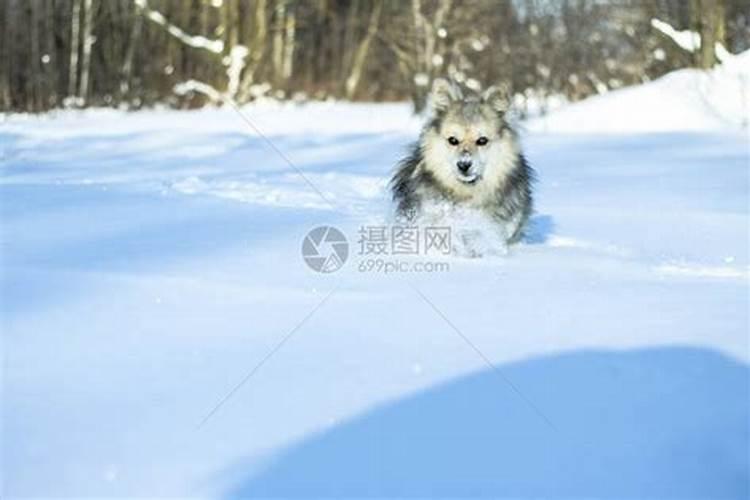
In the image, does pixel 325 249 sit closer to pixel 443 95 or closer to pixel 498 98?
pixel 443 95

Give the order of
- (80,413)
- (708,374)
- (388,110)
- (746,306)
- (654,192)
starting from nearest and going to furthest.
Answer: (80,413) → (708,374) → (746,306) → (654,192) → (388,110)

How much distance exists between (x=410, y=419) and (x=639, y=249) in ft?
9.77

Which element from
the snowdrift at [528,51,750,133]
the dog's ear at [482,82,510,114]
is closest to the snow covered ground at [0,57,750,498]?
the dog's ear at [482,82,510,114]

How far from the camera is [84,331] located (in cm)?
295

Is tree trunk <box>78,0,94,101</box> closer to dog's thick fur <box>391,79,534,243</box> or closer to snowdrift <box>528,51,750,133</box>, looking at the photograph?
snowdrift <box>528,51,750,133</box>

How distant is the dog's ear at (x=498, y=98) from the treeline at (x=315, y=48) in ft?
39.1

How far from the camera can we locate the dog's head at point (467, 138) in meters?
5.27

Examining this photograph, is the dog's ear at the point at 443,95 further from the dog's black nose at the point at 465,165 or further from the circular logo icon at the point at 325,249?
the circular logo icon at the point at 325,249

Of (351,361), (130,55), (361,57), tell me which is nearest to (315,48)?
(361,57)

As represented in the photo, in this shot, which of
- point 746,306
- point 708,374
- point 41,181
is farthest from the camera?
point 41,181

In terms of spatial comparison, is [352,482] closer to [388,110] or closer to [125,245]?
[125,245]

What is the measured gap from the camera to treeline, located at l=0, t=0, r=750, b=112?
1986cm

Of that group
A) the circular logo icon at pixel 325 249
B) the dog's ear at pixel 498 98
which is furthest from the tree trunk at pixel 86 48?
the circular logo icon at pixel 325 249

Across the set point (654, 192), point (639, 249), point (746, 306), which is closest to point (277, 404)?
point (746, 306)
